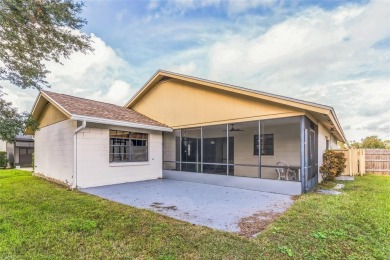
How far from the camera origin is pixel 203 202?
6.58 meters

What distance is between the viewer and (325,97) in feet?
55.0

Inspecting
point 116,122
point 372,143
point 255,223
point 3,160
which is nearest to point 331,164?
point 255,223

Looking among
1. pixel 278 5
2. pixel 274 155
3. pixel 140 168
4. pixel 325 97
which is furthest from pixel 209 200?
pixel 325 97

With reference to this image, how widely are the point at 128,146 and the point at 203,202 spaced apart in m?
5.35

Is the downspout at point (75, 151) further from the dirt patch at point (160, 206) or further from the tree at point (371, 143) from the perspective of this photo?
the tree at point (371, 143)

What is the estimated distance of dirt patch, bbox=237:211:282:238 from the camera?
4.18 m

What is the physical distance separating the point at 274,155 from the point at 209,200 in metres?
6.30

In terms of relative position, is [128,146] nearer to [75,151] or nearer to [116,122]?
[116,122]

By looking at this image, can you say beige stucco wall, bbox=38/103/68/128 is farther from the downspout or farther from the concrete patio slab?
the concrete patio slab

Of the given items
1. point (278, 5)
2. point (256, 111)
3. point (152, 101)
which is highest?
point (278, 5)

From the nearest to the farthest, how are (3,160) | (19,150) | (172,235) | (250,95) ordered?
(172,235)
(250,95)
(3,160)
(19,150)

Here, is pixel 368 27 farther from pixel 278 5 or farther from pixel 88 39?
pixel 88 39

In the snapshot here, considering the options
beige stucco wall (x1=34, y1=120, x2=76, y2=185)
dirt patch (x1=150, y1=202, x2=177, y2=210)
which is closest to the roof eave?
beige stucco wall (x1=34, y1=120, x2=76, y2=185)

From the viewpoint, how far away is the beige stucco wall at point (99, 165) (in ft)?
28.9
